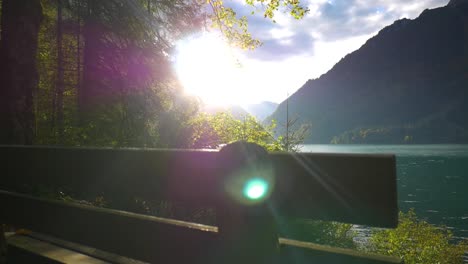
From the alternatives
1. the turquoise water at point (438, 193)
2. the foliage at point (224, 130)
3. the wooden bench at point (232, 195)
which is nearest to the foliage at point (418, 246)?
the foliage at point (224, 130)

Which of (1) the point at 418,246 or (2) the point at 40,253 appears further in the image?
(1) the point at 418,246

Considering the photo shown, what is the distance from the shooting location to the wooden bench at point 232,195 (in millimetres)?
1121

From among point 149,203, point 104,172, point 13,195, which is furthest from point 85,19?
point 104,172

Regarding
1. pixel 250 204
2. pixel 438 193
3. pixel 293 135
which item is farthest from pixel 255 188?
pixel 438 193

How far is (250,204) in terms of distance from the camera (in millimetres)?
1190

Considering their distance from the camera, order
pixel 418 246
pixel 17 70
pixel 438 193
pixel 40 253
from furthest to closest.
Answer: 1. pixel 438 193
2. pixel 418 246
3. pixel 17 70
4. pixel 40 253

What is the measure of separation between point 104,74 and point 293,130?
963 cm

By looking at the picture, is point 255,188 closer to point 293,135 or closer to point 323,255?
point 323,255

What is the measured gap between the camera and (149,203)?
35.2 ft

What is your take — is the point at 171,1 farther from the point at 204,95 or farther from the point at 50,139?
the point at 50,139

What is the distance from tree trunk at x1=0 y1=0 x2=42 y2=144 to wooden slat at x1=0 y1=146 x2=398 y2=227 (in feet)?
16.5

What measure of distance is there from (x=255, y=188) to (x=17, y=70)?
6.70 m

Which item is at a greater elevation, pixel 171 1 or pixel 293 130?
pixel 171 1

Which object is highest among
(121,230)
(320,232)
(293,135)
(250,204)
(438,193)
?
(293,135)
